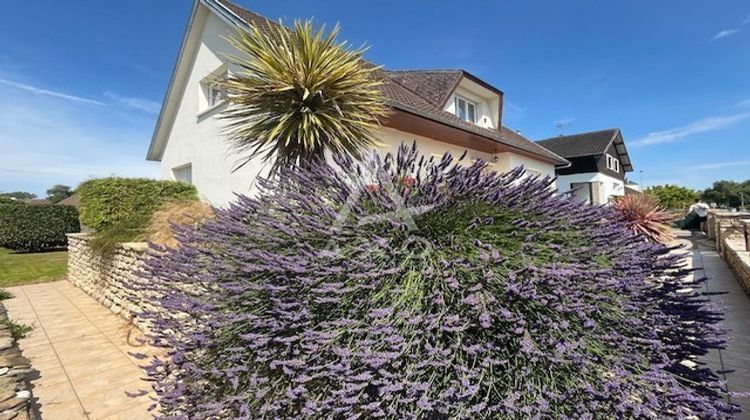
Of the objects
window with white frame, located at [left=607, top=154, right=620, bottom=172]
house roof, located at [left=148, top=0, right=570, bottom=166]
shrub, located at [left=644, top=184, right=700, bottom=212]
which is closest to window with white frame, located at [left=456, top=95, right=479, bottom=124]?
house roof, located at [left=148, top=0, right=570, bottom=166]

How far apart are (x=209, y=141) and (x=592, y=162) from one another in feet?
93.7

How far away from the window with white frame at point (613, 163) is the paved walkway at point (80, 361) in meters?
34.8

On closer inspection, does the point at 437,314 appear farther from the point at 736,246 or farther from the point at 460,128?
the point at 736,246

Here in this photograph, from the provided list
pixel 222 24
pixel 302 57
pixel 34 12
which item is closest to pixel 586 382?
pixel 302 57

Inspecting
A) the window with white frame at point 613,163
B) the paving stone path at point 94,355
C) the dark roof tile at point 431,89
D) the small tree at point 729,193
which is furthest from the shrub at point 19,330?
the small tree at point 729,193

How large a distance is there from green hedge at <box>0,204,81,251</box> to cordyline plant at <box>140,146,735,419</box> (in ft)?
74.4

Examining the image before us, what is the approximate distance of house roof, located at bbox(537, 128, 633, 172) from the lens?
93.7 ft

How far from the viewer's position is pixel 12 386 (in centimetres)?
337

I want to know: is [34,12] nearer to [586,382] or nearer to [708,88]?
[586,382]

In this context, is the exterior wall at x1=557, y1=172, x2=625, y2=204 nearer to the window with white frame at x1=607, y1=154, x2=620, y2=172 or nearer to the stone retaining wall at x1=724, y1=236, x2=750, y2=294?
the window with white frame at x1=607, y1=154, x2=620, y2=172

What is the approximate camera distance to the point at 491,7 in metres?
11.1

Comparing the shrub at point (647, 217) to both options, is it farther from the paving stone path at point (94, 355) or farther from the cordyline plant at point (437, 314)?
the cordyline plant at point (437, 314)

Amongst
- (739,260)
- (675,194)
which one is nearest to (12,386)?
(739,260)

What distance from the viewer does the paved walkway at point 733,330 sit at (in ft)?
11.6
